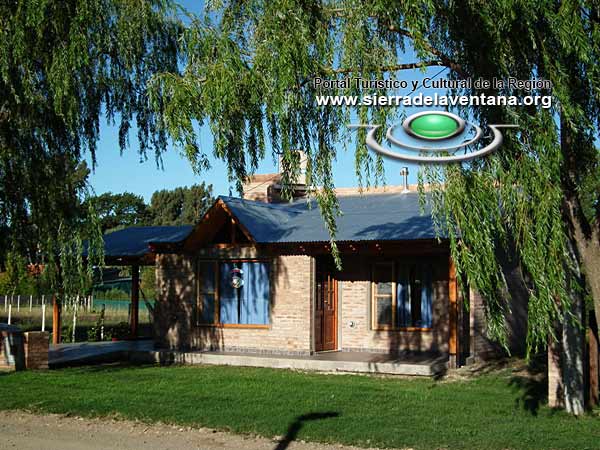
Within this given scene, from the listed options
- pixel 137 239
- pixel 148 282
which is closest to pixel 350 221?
pixel 137 239

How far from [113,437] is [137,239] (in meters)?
13.9

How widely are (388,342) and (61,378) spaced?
25.4ft

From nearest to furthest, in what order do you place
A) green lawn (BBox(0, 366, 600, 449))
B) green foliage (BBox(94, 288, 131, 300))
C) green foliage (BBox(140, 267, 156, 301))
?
green lawn (BBox(0, 366, 600, 449)) < green foliage (BBox(94, 288, 131, 300)) < green foliage (BBox(140, 267, 156, 301))

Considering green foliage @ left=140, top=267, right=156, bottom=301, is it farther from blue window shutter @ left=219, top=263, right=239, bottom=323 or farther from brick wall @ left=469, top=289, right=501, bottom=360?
brick wall @ left=469, top=289, right=501, bottom=360

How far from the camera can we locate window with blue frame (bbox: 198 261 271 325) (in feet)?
63.8

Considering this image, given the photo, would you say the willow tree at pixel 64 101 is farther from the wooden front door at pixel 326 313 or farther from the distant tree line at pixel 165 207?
the distant tree line at pixel 165 207

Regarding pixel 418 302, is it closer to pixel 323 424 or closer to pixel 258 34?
pixel 323 424

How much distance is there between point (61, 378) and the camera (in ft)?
52.1

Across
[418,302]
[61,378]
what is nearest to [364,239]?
[418,302]

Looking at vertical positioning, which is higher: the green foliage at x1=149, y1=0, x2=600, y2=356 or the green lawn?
the green foliage at x1=149, y1=0, x2=600, y2=356

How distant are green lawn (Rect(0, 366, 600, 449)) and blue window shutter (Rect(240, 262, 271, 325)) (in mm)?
2406

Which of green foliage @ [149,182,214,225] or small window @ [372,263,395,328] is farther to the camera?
green foliage @ [149,182,214,225]

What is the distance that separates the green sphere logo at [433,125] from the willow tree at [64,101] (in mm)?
6289

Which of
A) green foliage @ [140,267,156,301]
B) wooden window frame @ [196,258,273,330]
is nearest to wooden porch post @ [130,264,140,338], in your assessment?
wooden window frame @ [196,258,273,330]
